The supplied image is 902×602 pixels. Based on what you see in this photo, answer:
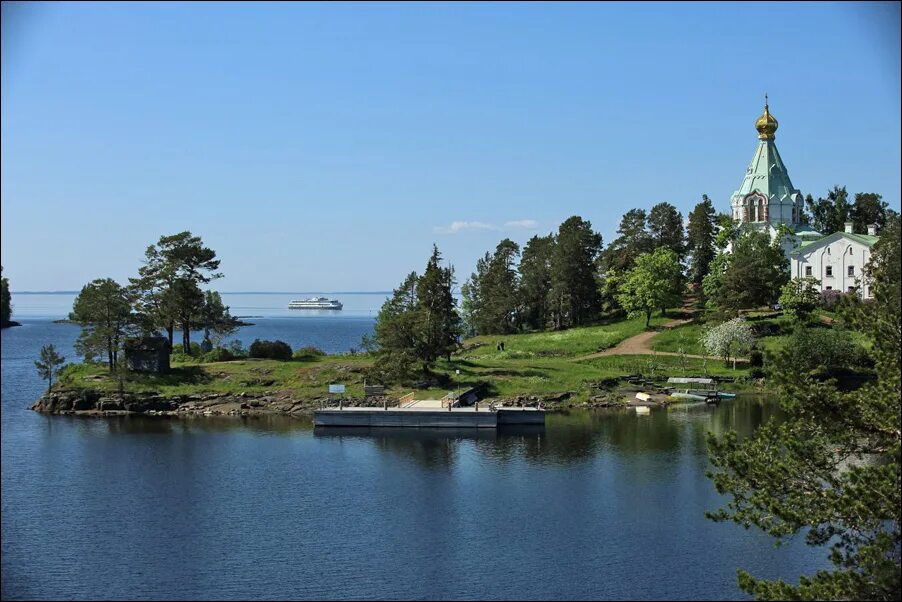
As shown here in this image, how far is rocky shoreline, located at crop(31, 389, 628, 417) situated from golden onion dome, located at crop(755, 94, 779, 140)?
50191 millimetres

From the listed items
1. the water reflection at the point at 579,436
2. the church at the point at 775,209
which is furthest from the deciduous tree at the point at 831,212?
the water reflection at the point at 579,436

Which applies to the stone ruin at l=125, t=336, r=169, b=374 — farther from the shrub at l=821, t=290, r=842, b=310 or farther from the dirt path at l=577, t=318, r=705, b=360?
the shrub at l=821, t=290, r=842, b=310

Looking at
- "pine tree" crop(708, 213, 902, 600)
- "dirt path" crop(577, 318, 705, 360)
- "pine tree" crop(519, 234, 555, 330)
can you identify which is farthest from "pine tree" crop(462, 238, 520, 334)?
"pine tree" crop(708, 213, 902, 600)

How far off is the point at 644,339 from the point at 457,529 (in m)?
58.0

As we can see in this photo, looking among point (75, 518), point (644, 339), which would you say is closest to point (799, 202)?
point (644, 339)

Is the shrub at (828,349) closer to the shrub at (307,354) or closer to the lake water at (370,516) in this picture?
the lake water at (370,516)

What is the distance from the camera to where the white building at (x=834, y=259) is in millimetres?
101938

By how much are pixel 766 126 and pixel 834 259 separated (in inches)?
701

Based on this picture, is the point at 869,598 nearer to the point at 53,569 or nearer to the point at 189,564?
the point at 189,564

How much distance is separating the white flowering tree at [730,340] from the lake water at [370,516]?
21.6 meters

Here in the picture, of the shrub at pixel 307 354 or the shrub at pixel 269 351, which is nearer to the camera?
the shrub at pixel 269 351

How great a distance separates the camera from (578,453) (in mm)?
56625

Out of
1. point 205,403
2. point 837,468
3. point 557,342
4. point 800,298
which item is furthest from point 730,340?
point 837,468

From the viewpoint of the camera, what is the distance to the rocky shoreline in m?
72.6
